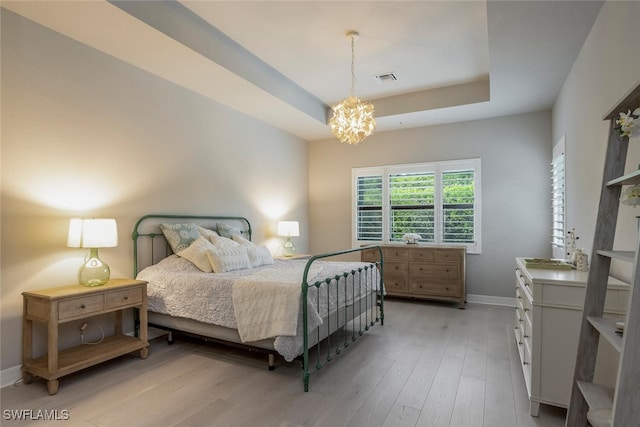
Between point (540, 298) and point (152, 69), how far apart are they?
13.1 ft

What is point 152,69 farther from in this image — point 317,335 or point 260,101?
point 317,335

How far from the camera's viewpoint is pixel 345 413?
2205 mm

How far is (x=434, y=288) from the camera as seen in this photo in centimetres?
503

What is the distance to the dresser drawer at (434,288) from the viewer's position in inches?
193

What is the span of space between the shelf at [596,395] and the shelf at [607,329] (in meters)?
0.30

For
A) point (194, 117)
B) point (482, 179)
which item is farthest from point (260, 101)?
point (482, 179)

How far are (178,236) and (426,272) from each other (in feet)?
11.3

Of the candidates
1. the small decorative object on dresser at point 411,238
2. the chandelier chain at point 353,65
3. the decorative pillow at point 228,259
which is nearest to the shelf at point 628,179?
the chandelier chain at point 353,65

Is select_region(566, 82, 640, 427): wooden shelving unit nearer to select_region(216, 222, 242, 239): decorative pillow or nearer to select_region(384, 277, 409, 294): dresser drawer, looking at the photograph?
select_region(384, 277, 409, 294): dresser drawer

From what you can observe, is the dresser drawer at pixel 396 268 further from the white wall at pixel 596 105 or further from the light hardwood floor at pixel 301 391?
the white wall at pixel 596 105

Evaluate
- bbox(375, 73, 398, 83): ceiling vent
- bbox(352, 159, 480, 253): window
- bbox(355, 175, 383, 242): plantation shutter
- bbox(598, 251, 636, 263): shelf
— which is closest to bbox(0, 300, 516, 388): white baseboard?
bbox(352, 159, 480, 253): window

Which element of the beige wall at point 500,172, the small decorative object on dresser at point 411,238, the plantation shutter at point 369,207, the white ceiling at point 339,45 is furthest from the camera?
the plantation shutter at point 369,207

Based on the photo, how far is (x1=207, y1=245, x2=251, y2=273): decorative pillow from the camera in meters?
3.38

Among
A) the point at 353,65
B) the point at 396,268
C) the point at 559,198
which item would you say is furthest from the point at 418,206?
the point at 353,65
